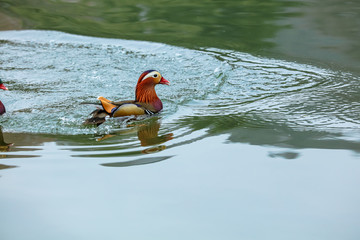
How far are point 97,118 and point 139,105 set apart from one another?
0.54 m

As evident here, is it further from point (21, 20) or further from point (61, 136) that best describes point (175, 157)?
point (21, 20)

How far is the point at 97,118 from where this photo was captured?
6676mm

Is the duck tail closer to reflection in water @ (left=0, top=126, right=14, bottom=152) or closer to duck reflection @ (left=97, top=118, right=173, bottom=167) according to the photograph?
duck reflection @ (left=97, top=118, right=173, bottom=167)

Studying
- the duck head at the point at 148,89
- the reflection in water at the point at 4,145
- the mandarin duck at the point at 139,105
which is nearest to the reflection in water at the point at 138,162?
the reflection in water at the point at 4,145

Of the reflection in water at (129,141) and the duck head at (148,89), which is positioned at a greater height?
the duck head at (148,89)

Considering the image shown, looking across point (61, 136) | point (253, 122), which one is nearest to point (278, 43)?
point (253, 122)

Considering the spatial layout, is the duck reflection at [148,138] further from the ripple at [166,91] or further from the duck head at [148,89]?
the duck head at [148,89]

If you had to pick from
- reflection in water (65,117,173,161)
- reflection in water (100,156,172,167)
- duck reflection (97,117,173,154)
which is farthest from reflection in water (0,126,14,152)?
reflection in water (100,156,172,167)

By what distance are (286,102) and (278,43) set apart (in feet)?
10.6

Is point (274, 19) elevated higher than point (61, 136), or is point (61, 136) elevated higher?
point (274, 19)

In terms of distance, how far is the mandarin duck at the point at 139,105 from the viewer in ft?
21.9

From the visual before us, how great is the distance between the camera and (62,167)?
203 inches

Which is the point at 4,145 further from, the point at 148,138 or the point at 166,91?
the point at 166,91

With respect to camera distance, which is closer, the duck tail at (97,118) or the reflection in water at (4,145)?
the reflection in water at (4,145)
